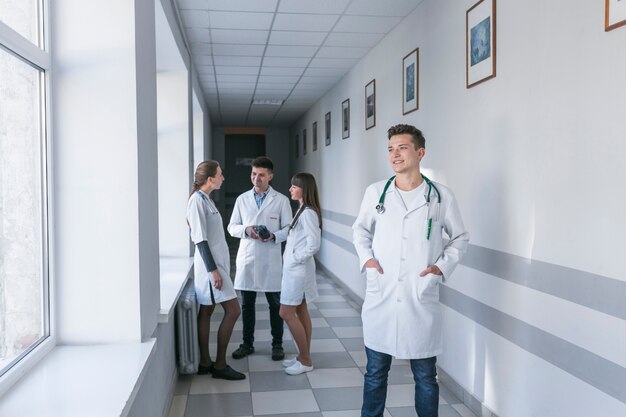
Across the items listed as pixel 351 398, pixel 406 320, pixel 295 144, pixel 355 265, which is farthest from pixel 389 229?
pixel 295 144

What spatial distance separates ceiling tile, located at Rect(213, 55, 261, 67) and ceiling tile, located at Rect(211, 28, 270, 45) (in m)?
0.75

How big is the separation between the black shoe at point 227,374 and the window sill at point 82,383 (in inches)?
64.7

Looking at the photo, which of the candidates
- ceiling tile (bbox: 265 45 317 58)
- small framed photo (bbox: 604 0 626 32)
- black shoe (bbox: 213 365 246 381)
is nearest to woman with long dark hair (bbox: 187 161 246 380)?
black shoe (bbox: 213 365 246 381)

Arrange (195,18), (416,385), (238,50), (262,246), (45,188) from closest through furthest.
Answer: (45,188)
(416,385)
(262,246)
(195,18)
(238,50)

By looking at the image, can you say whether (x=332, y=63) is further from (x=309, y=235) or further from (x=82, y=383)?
(x=82, y=383)

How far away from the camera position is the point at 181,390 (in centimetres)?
381

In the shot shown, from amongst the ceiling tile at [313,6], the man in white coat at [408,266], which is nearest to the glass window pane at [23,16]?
the man in white coat at [408,266]

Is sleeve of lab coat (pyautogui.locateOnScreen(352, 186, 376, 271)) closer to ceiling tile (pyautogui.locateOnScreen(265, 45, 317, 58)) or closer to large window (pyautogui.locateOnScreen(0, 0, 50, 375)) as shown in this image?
large window (pyautogui.locateOnScreen(0, 0, 50, 375))

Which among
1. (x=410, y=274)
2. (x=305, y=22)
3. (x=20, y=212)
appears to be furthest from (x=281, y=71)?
(x=20, y=212)

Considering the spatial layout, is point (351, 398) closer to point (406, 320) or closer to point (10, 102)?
point (406, 320)

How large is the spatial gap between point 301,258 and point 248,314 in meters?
0.91

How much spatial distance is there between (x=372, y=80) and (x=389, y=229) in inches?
143

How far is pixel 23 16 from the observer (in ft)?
7.02

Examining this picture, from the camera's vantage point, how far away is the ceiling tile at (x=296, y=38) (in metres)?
5.50
